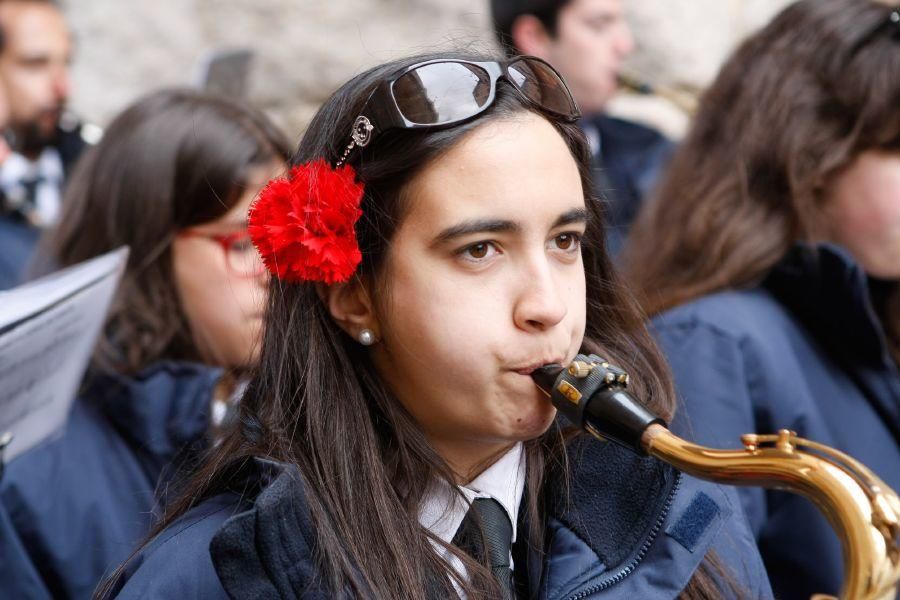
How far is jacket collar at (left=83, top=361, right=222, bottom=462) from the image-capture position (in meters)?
2.82

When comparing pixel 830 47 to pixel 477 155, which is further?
pixel 830 47

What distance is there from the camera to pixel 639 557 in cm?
184

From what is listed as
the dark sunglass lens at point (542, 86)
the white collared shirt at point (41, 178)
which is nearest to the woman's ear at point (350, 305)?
the dark sunglass lens at point (542, 86)

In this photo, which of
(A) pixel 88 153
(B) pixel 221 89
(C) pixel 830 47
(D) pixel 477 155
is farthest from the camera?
(B) pixel 221 89

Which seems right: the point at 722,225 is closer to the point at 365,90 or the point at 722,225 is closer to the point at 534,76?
the point at 534,76

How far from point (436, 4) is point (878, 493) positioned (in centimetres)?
412

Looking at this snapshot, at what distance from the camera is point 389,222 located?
5.94ft

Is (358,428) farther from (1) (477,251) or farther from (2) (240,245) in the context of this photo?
(2) (240,245)

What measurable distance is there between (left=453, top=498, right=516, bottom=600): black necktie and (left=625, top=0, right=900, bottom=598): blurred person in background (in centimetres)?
69

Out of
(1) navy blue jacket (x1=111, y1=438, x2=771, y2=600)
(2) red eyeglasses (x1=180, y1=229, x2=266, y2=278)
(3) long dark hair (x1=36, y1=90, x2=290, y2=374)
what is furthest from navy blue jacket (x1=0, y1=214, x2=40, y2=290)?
(1) navy blue jacket (x1=111, y1=438, x2=771, y2=600)

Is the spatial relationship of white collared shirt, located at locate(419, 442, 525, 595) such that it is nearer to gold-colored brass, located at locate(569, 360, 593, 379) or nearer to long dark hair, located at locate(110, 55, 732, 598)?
long dark hair, located at locate(110, 55, 732, 598)

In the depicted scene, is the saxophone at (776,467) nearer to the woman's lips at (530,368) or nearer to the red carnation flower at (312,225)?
the woman's lips at (530,368)

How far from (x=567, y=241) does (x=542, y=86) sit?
27 cm

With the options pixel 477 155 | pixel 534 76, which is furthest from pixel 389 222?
pixel 534 76
